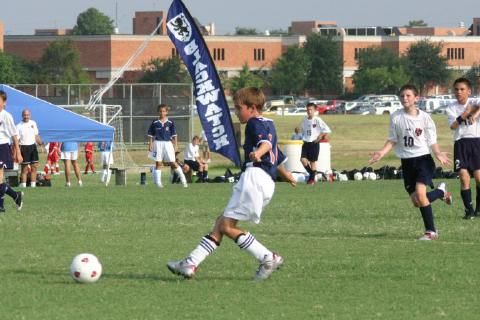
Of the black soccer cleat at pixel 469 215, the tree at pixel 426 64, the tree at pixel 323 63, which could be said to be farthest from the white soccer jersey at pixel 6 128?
the tree at pixel 426 64

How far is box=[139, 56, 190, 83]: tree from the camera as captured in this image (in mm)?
110125

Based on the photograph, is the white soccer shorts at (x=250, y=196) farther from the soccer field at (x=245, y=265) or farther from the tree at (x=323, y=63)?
the tree at (x=323, y=63)

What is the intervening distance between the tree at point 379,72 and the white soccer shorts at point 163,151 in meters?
101

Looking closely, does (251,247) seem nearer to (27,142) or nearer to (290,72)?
(27,142)

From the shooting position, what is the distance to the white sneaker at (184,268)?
416 inches

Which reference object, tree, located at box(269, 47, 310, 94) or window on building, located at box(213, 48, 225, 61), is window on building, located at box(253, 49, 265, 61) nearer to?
window on building, located at box(213, 48, 225, 61)

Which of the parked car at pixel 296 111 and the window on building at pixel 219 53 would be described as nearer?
the parked car at pixel 296 111

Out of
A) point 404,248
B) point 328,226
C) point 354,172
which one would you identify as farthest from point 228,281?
point 354,172

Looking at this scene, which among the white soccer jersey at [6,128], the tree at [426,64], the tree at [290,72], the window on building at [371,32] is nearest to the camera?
the white soccer jersey at [6,128]

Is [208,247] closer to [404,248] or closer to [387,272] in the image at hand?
[387,272]

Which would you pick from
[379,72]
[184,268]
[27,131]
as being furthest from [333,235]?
[379,72]

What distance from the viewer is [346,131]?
7619cm

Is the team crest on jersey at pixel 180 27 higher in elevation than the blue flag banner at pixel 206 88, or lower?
higher

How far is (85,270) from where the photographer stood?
10375 millimetres
